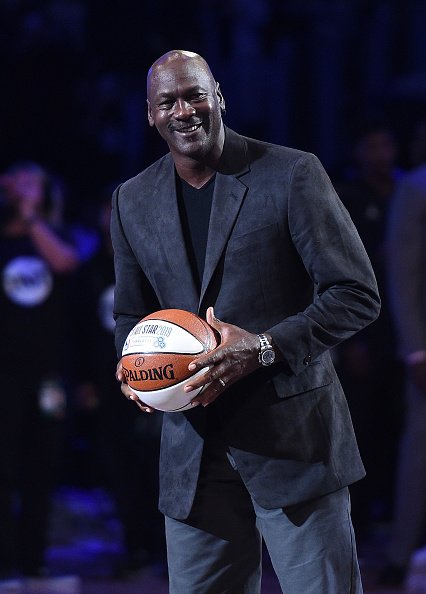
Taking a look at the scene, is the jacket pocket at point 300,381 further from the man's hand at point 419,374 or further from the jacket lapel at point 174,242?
the man's hand at point 419,374

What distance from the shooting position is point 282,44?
941cm

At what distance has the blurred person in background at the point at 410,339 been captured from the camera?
4914mm

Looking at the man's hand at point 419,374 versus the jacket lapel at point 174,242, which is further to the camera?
the man's hand at point 419,374

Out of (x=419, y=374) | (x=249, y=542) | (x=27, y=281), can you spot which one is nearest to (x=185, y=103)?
(x=249, y=542)

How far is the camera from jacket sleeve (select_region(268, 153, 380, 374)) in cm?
256

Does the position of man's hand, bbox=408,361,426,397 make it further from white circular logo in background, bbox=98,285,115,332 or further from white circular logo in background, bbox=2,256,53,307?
white circular logo in background, bbox=2,256,53,307

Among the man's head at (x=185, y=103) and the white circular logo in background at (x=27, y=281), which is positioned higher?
the man's head at (x=185, y=103)

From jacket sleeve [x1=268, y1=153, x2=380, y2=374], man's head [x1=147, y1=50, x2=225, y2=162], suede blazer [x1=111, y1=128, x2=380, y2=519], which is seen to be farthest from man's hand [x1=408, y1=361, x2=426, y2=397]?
man's head [x1=147, y1=50, x2=225, y2=162]

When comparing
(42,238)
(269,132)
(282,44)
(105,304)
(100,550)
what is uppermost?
(282,44)

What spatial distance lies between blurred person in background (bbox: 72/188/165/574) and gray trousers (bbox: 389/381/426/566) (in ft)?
3.87

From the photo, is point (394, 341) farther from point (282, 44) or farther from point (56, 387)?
point (282, 44)

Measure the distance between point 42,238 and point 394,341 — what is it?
1.84 metres

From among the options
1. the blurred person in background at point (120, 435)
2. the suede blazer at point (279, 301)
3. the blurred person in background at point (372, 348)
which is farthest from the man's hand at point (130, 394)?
the blurred person in background at point (372, 348)

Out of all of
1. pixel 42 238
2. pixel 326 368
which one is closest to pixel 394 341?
pixel 42 238
